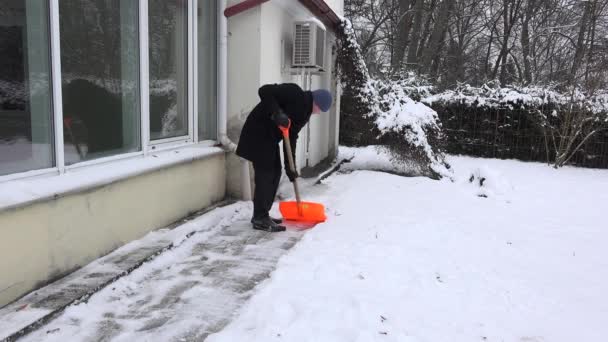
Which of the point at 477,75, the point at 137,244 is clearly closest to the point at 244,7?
the point at 137,244

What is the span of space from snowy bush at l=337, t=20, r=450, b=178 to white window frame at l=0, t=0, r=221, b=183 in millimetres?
4055

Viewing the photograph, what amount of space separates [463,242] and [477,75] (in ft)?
56.3

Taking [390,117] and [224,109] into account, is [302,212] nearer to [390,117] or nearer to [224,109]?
[224,109]

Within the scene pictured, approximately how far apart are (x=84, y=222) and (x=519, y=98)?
10.9 m

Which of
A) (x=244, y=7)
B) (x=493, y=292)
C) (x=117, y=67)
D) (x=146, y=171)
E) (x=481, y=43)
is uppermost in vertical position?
(x=481, y=43)

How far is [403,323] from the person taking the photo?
2.98 meters

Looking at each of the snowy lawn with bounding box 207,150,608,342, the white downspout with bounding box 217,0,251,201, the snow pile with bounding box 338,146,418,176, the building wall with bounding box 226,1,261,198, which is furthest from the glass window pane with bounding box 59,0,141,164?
the snow pile with bounding box 338,146,418,176

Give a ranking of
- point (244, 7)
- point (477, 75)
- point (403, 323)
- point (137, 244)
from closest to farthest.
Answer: point (403, 323) → point (137, 244) → point (244, 7) → point (477, 75)

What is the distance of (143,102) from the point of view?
4.46m

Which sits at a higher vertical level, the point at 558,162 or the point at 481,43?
the point at 481,43

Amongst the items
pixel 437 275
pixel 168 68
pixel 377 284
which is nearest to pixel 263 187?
pixel 168 68

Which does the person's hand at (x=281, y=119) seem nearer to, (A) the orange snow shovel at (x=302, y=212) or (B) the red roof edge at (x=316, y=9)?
(A) the orange snow shovel at (x=302, y=212)

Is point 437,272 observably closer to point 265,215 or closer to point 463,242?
point 463,242

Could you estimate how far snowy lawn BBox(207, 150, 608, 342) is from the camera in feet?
9.70
